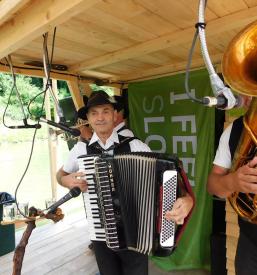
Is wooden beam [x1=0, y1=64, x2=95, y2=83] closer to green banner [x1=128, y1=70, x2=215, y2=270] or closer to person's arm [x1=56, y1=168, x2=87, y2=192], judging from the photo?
green banner [x1=128, y1=70, x2=215, y2=270]

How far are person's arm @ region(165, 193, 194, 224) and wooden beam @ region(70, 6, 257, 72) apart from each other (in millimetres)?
900

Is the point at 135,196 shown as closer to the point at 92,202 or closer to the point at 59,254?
the point at 92,202

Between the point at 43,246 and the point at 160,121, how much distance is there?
2051mm

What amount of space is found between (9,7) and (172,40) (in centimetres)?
90

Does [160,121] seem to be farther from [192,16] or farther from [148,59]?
[192,16]

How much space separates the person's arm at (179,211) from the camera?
4.47 ft

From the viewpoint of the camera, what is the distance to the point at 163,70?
260 centimetres

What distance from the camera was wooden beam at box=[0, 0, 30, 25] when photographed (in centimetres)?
115

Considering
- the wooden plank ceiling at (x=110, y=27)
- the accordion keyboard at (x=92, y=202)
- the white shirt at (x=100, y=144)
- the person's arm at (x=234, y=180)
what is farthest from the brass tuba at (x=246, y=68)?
the accordion keyboard at (x=92, y=202)

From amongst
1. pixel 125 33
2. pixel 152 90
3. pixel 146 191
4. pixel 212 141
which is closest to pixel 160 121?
pixel 152 90

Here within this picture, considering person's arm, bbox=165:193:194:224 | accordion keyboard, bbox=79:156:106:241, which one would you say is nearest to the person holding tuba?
person's arm, bbox=165:193:194:224

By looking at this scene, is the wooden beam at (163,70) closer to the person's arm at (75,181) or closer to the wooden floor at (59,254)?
the person's arm at (75,181)

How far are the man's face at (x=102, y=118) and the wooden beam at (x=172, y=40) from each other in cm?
44

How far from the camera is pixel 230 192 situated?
1.17m
